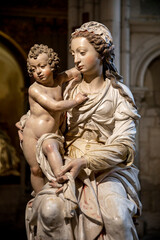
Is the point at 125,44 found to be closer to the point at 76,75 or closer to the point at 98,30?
the point at 76,75

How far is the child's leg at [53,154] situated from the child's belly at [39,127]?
0.12 m

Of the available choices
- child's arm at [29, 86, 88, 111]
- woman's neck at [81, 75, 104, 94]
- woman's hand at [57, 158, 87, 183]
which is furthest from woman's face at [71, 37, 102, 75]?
woman's hand at [57, 158, 87, 183]

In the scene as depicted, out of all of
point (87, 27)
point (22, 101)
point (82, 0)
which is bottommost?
point (22, 101)

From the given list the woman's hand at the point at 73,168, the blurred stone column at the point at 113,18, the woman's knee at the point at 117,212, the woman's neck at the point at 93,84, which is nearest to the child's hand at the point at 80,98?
the woman's neck at the point at 93,84

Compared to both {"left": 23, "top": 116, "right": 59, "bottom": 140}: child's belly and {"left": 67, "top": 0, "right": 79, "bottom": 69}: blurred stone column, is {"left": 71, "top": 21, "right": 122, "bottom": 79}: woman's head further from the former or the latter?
{"left": 67, "top": 0, "right": 79, "bottom": 69}: blurred stone column

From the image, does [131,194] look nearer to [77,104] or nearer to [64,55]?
[77,104]

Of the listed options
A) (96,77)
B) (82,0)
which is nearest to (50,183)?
(96,77)

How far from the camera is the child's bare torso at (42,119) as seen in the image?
3713mm

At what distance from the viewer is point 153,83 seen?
23.7ft

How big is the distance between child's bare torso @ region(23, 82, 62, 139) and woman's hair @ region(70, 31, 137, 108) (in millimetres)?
390

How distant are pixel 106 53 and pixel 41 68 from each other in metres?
0.47

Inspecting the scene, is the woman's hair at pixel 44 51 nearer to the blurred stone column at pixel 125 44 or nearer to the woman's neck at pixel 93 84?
the woman's neck at pixel 93 84

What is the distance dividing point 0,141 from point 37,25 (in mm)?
1761

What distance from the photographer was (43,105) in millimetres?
3682
